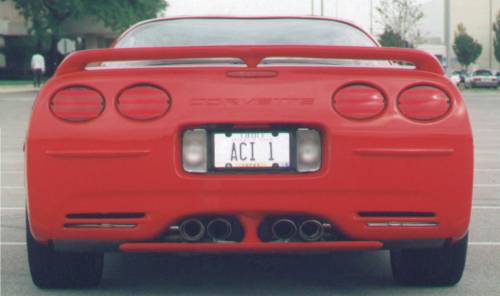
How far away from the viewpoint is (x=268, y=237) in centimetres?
462

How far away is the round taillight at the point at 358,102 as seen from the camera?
14.9 ft

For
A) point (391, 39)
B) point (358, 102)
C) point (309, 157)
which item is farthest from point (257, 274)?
point (391, 39)

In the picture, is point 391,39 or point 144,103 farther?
point 391,39

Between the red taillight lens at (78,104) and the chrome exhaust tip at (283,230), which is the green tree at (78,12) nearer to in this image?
the red taillight lens at (78,104)

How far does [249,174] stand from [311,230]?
0.36 metres

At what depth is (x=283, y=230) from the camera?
15.2 feet

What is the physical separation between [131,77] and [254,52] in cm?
50

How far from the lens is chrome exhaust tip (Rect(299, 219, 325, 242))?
15.1 feet

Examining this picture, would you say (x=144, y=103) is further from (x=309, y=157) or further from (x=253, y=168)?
(x=309, y=157)

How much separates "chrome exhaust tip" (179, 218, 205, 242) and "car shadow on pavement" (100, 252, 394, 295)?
1.53 feet

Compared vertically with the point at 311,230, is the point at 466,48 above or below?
below

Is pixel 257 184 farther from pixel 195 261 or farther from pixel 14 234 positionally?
pixel 14 234

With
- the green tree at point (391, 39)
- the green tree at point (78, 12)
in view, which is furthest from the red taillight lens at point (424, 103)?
the green tree at point (391, 39)

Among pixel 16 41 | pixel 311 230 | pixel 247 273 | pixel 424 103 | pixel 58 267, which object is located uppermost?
pixel 424 103
